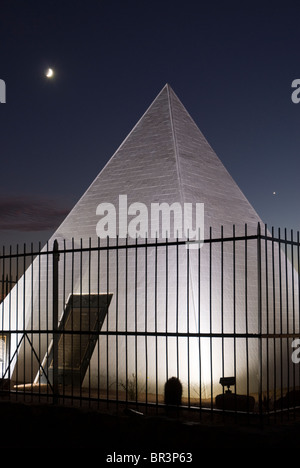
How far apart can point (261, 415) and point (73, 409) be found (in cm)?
303

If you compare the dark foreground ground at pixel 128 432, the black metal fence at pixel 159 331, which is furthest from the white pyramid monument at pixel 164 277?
the dark foreground ground at pixel 128 432

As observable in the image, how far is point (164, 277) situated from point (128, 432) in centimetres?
614

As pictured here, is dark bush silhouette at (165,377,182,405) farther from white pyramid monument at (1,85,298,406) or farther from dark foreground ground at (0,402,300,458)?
white pyramid monument at (1,85,298,406)

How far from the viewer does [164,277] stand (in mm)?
15141

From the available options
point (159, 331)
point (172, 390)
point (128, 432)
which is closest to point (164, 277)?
point (159, 331)

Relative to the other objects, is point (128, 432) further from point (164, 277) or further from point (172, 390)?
point (164, 277)

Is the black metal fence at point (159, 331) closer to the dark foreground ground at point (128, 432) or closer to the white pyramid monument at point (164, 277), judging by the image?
the white pyramid monument at point (164, 277)

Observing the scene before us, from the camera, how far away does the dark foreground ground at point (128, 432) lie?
27.7ft

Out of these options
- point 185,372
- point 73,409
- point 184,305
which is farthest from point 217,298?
point 73,409

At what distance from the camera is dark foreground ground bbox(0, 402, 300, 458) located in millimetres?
8438

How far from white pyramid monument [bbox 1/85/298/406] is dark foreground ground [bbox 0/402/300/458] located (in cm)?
270

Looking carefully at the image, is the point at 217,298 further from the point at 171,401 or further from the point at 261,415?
the point at 261,415

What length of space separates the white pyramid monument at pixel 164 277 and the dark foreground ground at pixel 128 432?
2.70 m

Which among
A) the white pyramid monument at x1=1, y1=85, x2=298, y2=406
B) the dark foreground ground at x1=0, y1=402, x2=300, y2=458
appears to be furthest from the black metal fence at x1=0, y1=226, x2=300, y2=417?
the dark foreground ground at x1=0, y1=402, x2=300, y2=458
